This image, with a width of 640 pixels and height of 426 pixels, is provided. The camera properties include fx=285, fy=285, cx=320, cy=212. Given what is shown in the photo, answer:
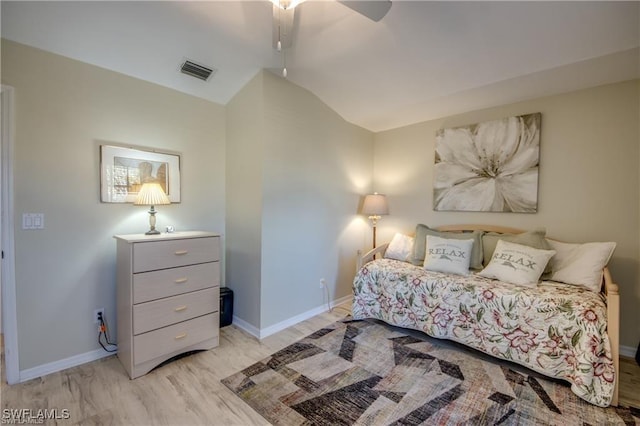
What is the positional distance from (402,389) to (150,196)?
2.28 metres

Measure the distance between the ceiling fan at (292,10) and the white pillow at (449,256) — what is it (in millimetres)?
2064

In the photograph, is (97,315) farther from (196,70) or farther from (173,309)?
(196,70)

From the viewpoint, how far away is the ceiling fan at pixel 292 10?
4.91ft

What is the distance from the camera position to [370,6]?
1525mm

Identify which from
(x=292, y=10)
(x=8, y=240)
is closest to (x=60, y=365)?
(x=8, y=240)

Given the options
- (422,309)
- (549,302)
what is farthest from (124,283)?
(549,302)

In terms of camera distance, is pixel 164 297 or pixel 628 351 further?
pixel 628 351

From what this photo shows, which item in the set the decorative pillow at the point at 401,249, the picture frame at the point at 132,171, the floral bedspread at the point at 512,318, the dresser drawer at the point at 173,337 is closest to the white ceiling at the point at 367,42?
the picture frame at the point at 132,171

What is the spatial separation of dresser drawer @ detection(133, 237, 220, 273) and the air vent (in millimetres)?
1448

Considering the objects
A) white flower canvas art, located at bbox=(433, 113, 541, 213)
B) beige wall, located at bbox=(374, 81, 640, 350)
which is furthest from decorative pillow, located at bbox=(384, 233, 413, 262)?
beige wall, located at bbox=(374, 81, 640, 350)

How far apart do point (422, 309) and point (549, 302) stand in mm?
917

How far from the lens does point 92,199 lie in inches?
86.7

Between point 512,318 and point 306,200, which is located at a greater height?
point 306,200

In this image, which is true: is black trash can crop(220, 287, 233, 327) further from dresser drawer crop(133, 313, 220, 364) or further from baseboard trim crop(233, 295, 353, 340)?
dresser drawer crop(133, 313, 220, 364)
